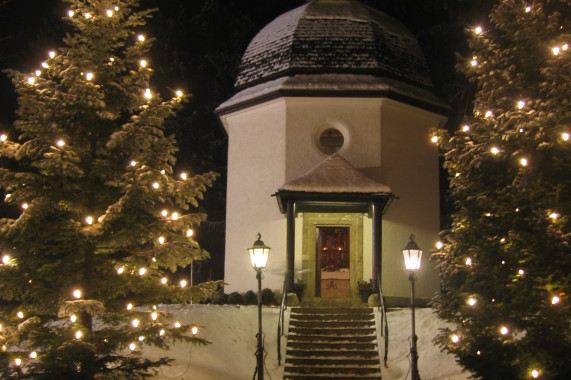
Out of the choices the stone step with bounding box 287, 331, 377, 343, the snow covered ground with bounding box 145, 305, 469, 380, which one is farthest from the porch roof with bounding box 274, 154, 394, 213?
the stone step with bounding box 287, 331, 377, 343

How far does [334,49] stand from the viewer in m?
21.0

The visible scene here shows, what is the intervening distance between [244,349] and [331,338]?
1.98 meters

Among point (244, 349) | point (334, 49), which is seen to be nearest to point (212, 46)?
point (334, 49)

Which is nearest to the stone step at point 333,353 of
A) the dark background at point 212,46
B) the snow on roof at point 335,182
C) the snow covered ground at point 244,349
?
the snow covered ground at point 244,349

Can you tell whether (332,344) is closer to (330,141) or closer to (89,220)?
(89,220)

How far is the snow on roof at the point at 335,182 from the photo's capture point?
18.2m

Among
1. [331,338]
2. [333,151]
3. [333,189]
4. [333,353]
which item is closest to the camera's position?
[333,353]

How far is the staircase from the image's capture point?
48.2 feet

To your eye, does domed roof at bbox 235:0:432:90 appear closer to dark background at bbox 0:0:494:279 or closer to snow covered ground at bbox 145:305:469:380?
dark background at bbox 0:0:494:279

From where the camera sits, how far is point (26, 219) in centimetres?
1105

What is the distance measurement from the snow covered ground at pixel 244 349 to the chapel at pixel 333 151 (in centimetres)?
270

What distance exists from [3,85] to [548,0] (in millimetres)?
19033

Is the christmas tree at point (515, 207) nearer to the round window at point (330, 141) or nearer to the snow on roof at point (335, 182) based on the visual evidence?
the snow on roof at point (335, 182)

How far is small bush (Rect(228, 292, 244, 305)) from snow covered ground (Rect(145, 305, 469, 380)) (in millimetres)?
2077
